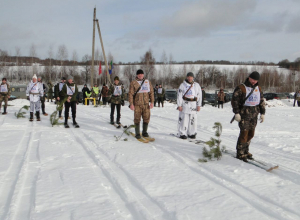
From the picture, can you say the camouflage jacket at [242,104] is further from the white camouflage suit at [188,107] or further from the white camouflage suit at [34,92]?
the white camouflage suit at [34,92]

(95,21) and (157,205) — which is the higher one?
(95,21)

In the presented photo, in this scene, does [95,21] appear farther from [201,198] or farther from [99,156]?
[201,198]

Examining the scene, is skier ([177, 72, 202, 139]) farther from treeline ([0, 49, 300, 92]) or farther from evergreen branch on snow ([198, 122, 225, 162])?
treeline ([0, 49, 300, 92])

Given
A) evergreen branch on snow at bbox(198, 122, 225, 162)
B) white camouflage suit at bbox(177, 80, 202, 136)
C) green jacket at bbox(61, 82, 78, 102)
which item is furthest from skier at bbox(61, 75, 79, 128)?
evergreen branch on snow at bbox(198, 122, 225, 162)

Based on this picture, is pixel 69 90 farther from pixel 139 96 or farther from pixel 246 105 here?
pixel 246 105

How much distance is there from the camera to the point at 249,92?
5.00 m

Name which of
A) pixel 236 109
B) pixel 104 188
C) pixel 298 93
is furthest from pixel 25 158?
pixel 298 93

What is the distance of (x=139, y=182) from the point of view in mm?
3830

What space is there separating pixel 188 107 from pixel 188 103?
0.37 feet

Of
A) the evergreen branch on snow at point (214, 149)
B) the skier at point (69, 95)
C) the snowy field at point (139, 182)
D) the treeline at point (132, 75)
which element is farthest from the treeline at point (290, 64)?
the evergreen branch on snow at point (214, 149)

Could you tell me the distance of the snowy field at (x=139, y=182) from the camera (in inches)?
118

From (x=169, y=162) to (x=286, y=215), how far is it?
2.30m

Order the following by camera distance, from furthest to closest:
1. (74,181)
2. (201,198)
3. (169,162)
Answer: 1. (169,162)
2. (74,181)
3. (201,198)

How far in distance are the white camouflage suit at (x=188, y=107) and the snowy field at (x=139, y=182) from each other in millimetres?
756
